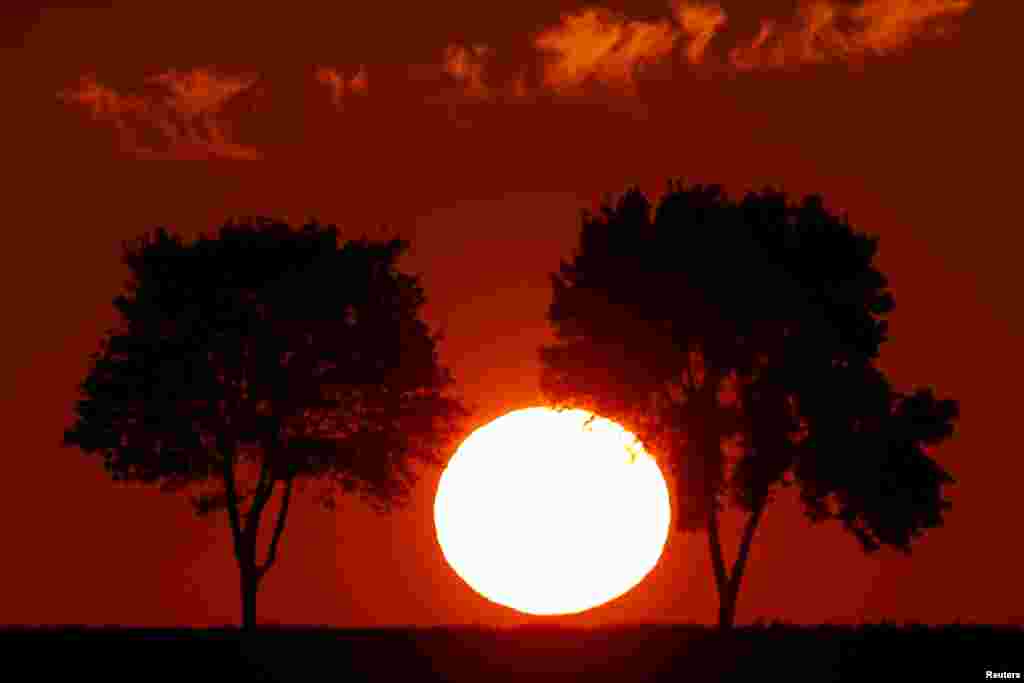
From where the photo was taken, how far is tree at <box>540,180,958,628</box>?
4712 centimetres

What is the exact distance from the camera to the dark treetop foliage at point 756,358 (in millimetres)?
47188

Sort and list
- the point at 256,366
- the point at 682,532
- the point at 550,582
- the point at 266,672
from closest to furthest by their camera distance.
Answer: the point at 266,672, the point at 682,532, the point at 256,366, the point at 550,582

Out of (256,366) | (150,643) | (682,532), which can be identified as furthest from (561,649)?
(256,366)

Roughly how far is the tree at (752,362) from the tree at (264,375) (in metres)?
6.19

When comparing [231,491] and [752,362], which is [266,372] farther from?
[752,362]

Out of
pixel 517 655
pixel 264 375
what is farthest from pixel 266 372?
pixel 517 655

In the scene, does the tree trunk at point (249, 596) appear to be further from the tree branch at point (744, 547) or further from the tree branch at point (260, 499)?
the tree branch at point (744, 547)

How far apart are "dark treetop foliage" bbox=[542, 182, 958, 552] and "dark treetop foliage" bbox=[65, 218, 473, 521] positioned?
6342 mm

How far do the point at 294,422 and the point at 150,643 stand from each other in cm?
980

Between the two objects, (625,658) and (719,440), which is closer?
(625,658)

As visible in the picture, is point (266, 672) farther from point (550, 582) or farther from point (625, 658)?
point (550, 582)

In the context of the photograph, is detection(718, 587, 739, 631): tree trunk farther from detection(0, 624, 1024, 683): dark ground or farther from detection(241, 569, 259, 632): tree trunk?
detection(241, 569, 259, 632): tree trunk

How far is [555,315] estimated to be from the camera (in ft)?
162

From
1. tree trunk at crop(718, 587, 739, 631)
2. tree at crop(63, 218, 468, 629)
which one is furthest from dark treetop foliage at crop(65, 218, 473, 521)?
tree trunk at crop(718, 587, 739, 631)
